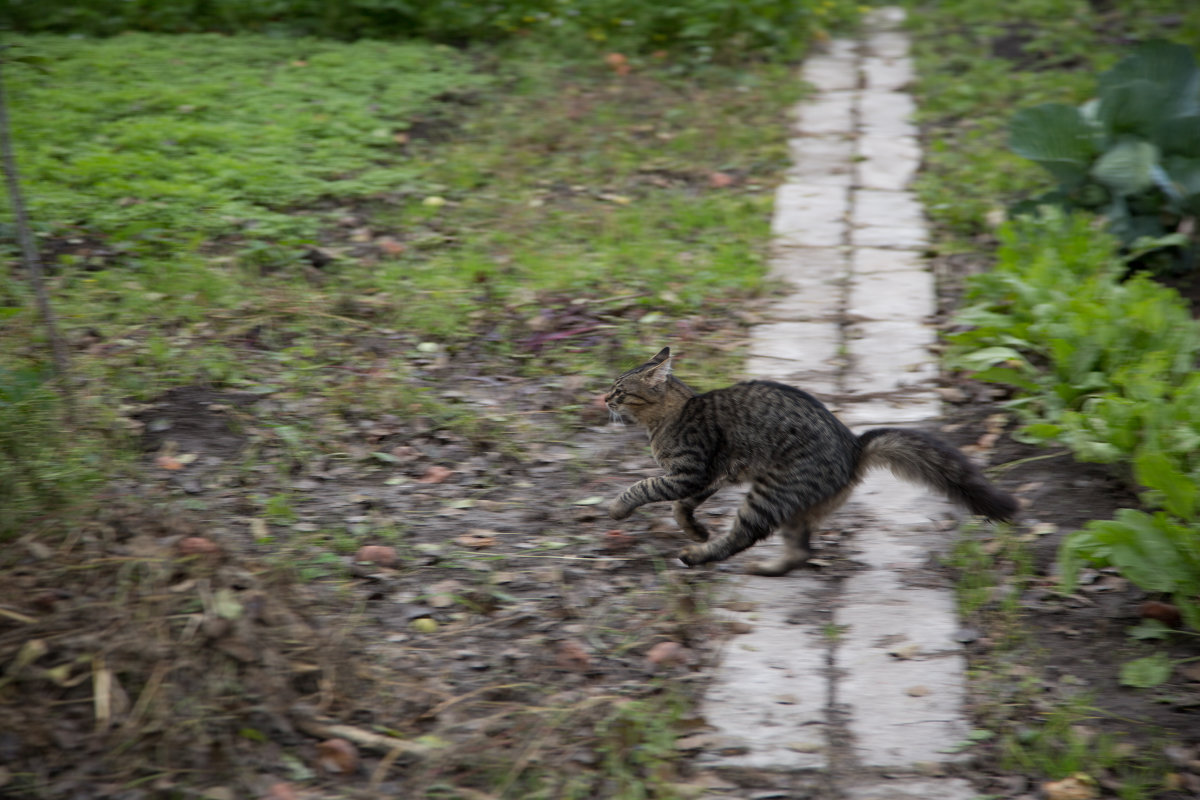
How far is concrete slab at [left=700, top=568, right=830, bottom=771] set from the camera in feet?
11.4

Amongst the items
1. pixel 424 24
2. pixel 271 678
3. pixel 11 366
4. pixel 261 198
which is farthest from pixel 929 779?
pixel 424 24

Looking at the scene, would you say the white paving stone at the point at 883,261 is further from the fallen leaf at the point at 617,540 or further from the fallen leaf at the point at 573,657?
the fallen leaf at the point at 573,657

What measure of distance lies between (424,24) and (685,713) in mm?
8946

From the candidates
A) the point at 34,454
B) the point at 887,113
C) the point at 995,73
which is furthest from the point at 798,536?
the point at 995,73

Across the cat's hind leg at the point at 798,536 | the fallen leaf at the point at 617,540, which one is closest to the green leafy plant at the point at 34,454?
the fallen leaf at the point at 617,540

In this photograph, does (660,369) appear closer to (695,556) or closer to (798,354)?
(695,556)

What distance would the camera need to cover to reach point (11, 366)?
4828 millimetres

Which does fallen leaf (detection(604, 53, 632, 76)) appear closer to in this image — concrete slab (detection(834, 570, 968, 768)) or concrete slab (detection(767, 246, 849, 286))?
concrete slab (detection(767, 246, 849, 286))

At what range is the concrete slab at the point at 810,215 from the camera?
7.54 meters

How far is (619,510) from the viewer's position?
187 inches

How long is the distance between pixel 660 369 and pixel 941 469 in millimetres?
1350

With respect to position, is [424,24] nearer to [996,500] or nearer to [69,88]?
[69,88]

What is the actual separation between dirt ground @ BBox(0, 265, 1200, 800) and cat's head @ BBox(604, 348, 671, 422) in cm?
42

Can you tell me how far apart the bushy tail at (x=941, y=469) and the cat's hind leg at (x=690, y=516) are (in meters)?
0.81
